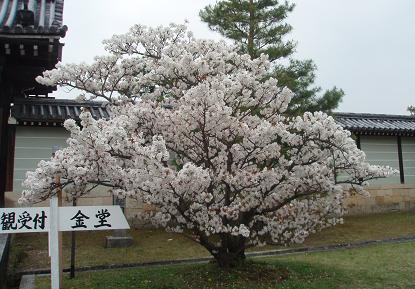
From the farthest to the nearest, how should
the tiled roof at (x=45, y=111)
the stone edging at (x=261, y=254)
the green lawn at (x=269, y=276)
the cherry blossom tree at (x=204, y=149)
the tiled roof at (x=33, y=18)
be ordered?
1. the tiled roof at (x=45, y=111)
2. the stone edging at (x=261, y=254)
3. the green lawn at (x=269, y=276)
4. the cherry blossom tree at (x=204, y=149)
5. the tiled roof at (x=33, y=18)

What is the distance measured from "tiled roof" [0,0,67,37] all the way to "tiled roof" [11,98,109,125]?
17.2 feet

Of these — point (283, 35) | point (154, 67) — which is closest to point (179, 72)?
point (154, 67)

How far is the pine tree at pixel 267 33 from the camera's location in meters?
13.8

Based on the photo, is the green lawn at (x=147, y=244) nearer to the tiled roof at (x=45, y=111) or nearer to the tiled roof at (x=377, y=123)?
the tiled roof at (x=45, y=111)

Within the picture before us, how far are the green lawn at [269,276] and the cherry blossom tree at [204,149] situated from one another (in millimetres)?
528

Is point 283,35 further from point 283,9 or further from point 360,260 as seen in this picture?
point 360,260

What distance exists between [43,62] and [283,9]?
30.4ft

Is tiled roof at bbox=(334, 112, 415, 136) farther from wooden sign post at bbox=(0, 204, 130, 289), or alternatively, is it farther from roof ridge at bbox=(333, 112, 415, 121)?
wooden sign post at bbox=(0, 204, 130, 289)

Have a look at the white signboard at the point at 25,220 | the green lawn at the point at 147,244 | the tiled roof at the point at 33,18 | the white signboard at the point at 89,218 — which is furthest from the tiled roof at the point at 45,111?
the white signboard at the point at 25,220

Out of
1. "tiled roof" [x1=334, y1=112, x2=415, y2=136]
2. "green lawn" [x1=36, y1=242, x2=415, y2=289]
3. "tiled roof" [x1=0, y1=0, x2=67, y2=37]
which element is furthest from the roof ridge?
"tiled roof" [x1=0, y1=0, x2=67, y2=37]

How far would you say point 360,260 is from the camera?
10.1 m

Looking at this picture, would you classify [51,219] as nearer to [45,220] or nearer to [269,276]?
[45,220]

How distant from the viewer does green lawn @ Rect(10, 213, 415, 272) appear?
10484mm

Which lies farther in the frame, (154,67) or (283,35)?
(283,35)
